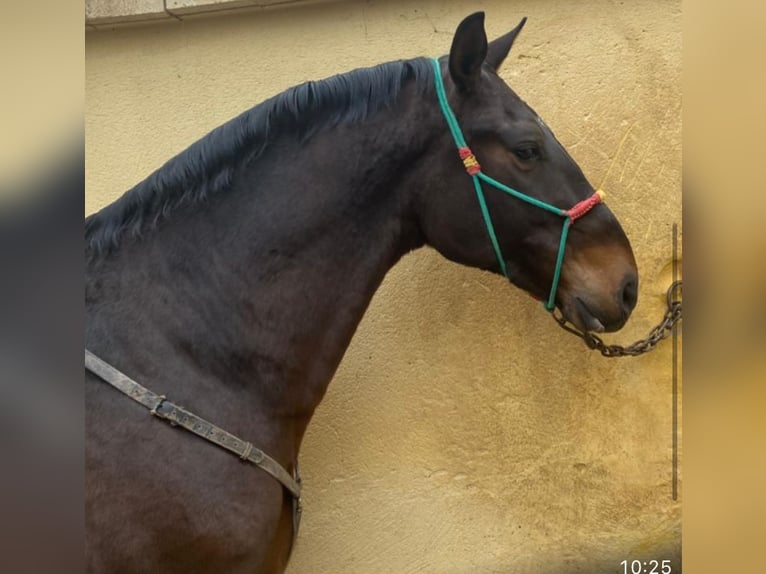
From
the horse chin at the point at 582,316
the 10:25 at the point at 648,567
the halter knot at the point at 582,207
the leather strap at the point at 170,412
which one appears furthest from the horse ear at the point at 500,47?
the 10:25 at the point at 648,567

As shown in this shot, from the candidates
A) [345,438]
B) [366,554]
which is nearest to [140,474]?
[345,438]

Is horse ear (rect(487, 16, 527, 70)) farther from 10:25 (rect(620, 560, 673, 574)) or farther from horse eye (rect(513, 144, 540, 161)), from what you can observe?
10:25 (rect(620, 560, 673, 574))

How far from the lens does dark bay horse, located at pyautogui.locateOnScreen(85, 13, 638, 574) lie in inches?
61.5

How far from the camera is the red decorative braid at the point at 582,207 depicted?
1.65 meters

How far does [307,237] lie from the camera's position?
1649mm

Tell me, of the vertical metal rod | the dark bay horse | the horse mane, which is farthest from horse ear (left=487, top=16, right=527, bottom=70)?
the vertical metal rod

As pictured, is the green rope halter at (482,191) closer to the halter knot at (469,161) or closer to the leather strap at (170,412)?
the halter knot at (469,161)

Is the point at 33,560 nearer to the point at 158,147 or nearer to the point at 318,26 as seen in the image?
the point at 158,147

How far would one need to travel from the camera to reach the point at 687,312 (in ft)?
3.25

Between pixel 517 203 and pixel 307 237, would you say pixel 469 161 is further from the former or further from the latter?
pixel 307 237

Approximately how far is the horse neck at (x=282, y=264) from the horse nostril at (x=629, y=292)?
19.9 inches

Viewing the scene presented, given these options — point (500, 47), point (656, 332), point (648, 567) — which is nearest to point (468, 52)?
point (500, 47)

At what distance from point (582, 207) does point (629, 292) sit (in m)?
0.22

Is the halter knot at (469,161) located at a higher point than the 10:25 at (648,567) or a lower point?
higher
